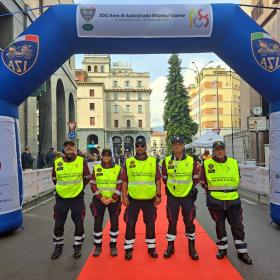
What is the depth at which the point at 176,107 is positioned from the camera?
6475cm

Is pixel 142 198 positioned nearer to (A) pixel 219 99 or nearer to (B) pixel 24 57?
(B) pixel 24 57

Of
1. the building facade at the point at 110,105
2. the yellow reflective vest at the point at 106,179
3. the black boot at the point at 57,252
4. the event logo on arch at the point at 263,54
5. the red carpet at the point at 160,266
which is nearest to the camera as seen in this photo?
the red carpet at the point at 160,266

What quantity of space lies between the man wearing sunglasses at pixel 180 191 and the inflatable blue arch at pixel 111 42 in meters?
2.65

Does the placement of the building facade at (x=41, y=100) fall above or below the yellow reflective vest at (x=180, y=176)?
above

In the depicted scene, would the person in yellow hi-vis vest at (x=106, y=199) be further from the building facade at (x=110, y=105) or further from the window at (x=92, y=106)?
the window at (x=92, y=106)

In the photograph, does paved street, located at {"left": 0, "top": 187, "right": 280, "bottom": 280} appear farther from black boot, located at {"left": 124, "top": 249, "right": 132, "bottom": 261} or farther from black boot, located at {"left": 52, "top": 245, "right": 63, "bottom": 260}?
black boot, located at {"left": 124, "top": 249, "right": 132, "bottom": 261}

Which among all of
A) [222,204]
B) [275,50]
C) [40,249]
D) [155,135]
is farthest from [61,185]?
[155,135]

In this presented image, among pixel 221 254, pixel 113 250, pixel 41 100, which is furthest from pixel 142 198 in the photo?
pixel 41 100

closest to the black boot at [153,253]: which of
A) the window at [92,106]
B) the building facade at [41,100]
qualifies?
the building facade at [41,100]

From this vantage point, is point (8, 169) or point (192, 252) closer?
→ point (192, 252)

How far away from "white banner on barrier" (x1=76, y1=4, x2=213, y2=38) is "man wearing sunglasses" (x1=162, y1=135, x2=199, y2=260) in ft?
9.19

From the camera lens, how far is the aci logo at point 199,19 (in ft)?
25.6

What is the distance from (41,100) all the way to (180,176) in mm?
21518

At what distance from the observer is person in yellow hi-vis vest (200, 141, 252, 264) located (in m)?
5.95
